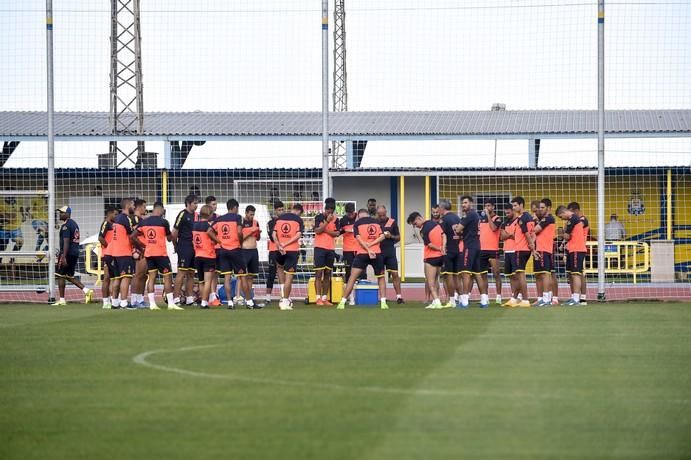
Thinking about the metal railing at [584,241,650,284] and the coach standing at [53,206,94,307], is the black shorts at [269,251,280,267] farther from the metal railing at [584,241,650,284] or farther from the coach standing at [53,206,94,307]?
the metal railing at [584,241,650,284]

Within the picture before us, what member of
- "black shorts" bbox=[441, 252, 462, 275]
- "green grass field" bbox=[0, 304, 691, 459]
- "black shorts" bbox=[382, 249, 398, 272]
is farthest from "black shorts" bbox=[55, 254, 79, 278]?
"black shorts" bbox=[441, 252, 462, 275]

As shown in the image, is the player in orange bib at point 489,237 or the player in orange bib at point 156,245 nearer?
the player in orange bib at point 156,245

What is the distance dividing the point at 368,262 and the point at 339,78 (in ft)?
79.4

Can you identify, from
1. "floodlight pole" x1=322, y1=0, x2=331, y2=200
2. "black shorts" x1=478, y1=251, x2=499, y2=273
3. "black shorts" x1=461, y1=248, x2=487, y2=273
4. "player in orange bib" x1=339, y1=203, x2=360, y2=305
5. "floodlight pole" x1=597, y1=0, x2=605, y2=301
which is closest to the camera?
"black shorts" x1=461, y1=248, x2=487, y2=273

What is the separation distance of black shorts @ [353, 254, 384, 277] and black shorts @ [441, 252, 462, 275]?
1.23m

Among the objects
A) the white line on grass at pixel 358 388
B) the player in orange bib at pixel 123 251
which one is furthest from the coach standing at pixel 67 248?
the white line on grass at pixel 358 388

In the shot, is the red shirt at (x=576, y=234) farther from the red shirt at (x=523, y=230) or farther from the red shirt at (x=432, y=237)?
the red shirt at (x=432, y=237)

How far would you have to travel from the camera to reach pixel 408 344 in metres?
13.5

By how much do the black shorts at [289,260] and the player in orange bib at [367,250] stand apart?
1.09 m

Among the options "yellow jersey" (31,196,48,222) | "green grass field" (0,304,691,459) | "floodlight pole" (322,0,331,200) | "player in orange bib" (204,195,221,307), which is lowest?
"green grass field" (0,304,691,459)

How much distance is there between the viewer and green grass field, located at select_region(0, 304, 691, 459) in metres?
7.41

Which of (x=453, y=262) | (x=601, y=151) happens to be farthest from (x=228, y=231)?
(x=601, y=151)

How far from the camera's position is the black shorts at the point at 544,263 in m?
21.7

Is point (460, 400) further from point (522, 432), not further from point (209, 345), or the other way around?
point (209, 345)
